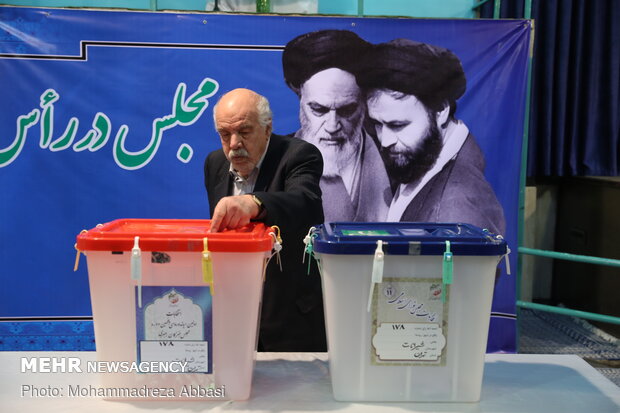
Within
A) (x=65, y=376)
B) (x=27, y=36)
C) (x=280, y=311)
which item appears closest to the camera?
(x=65, y=376)

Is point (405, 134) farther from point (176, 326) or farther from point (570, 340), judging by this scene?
point (176, 326)

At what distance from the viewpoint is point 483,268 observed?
2.86 ft

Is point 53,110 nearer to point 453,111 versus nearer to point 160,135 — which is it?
point 160,135

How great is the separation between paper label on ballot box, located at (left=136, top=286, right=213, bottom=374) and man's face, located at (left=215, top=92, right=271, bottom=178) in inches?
25.0

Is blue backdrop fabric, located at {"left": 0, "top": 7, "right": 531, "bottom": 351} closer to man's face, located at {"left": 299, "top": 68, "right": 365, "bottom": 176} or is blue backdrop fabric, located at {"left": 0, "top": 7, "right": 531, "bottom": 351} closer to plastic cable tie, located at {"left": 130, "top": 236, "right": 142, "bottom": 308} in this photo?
man's face, located at {"left": 299, "top": 68, "right": 365, "bottom": 176}

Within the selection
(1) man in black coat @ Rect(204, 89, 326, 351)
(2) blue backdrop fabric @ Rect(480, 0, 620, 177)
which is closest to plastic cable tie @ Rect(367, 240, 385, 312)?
(1) man in black coat @ Rect(204, 89, 326, 351)

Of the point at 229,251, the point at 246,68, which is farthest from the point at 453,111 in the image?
the point at 229,251

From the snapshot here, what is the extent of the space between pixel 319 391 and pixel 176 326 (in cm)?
28

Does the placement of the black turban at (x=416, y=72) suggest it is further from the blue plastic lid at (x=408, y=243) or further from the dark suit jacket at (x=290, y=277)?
the blue plastic lid at (x=408, y=243)

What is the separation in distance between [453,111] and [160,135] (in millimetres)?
1490

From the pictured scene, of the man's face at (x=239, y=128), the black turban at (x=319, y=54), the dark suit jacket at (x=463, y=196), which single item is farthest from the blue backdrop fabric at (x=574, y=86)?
the man's face at (x=239, y=128)

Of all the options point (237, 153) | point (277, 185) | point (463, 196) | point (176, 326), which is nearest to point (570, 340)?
point (463, 196)

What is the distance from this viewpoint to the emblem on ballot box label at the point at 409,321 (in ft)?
2.82

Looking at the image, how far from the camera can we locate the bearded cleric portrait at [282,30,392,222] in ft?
8.96
